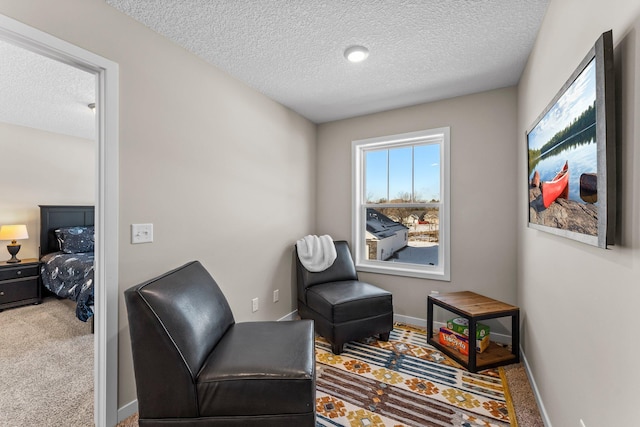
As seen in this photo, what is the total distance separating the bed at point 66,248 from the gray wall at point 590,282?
390 cm

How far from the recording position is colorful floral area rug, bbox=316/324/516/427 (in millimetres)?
1642

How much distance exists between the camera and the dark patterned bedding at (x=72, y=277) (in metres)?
2.73

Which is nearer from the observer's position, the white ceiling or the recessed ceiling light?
the white ceiling

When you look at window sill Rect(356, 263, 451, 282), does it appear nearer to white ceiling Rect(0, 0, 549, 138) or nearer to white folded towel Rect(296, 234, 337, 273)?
white folded towel Rect(296, 234, 337, 273)

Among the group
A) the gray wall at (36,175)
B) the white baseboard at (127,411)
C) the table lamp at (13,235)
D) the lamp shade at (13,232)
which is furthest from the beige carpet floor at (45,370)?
the gray wall at (36,175)

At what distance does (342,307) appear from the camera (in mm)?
2361

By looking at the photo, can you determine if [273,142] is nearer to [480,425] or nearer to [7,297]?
[480,425]

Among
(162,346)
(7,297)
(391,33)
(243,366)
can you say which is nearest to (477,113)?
(391,33)

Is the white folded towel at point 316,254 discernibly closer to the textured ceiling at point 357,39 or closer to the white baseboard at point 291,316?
the white baseboard at point 291,316

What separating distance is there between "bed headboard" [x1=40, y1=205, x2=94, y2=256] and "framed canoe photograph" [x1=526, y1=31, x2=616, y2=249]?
577cm

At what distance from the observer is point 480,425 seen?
1.58 m

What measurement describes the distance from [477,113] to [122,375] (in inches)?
137

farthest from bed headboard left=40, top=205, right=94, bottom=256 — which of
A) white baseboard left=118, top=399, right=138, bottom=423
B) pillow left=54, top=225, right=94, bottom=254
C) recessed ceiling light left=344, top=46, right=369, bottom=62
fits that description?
recessed ceiling light left=344, top=46, right=369, bottom=62

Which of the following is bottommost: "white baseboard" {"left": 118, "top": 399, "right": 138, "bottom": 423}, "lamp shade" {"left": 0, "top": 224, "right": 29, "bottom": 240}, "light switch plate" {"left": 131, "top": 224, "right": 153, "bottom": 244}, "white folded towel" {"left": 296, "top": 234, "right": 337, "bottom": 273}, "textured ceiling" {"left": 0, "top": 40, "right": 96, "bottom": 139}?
"white baseboard" {"left": 118, "top": 399, "right": 138, "bottom": 423}
